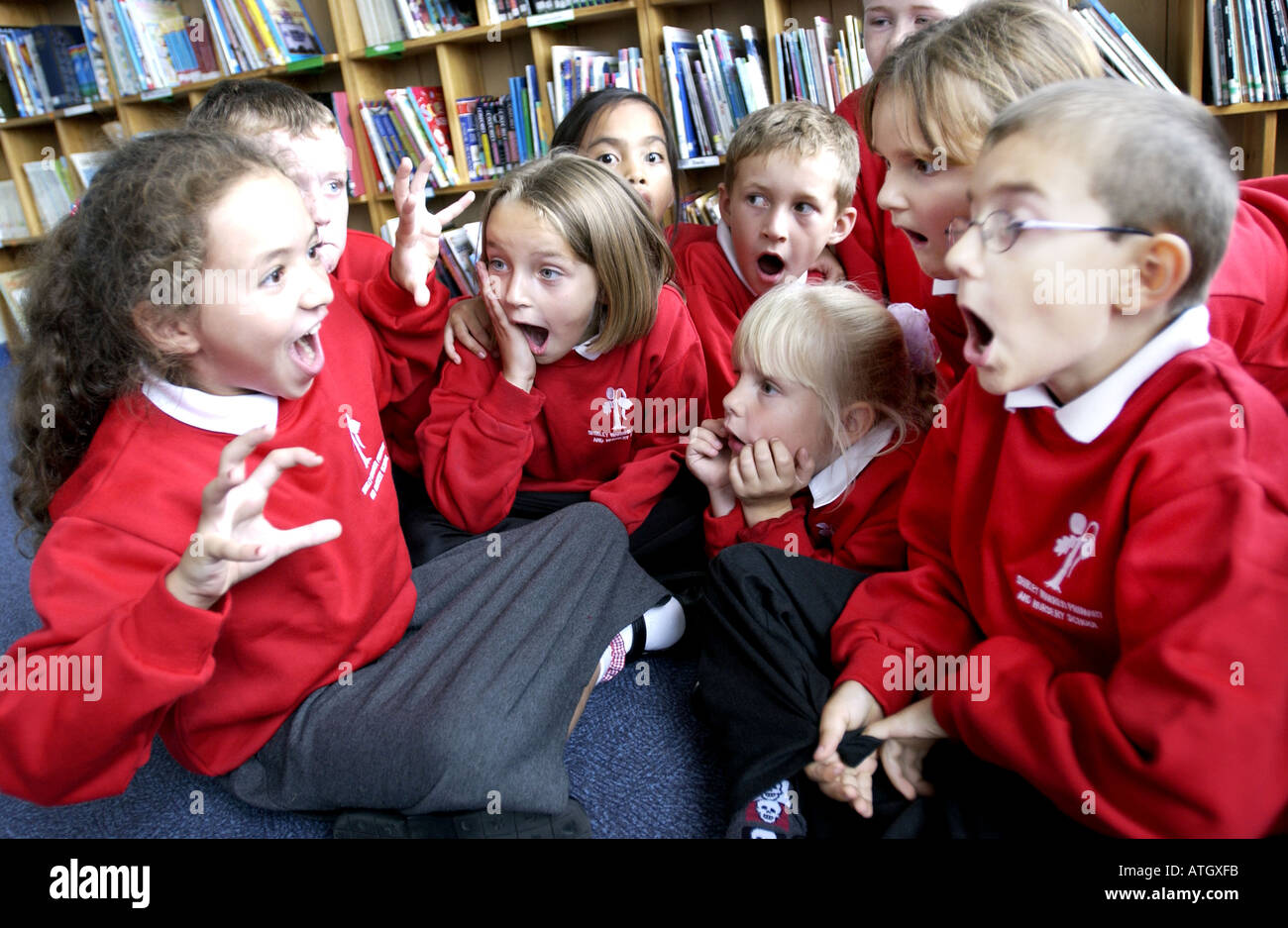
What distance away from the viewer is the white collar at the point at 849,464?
1.40 meters

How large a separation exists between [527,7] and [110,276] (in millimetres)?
2490

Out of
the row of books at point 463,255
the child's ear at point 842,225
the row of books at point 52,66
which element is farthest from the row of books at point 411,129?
the child's ear at point 842,225

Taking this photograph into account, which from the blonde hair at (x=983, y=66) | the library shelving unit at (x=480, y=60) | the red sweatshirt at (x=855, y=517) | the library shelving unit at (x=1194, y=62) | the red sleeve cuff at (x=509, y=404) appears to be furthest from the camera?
the library shelving unit at (x=480, y=60)

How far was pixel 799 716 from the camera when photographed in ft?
3.56

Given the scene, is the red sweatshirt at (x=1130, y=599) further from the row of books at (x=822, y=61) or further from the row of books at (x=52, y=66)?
the row of books at (x=52, y=66)

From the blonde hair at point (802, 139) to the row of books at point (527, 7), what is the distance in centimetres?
141

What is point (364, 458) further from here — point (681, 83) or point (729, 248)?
point (681, 83)

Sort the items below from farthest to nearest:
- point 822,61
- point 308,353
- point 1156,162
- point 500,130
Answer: point 500,130
point 822,61
point 308,353
point 1156,162

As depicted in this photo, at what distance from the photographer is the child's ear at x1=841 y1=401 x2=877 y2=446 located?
1.40m

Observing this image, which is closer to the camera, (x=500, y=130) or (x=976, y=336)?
(x=976, y=336)

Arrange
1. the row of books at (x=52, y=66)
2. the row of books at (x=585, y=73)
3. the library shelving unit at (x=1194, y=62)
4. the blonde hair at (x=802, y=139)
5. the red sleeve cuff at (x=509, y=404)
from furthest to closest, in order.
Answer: the row of books at (x=52, y=66)
the row of books at (x=585, y=73)
the library shelving unit at (x=1194, y=62)
the blonde hair at (x=802, y=139)
the red sleeve cuff at (x=509, y=404)

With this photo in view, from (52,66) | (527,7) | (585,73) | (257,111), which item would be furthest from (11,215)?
(257,111)

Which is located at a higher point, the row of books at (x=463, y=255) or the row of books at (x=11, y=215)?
the row of books at (x=11, y=215)
